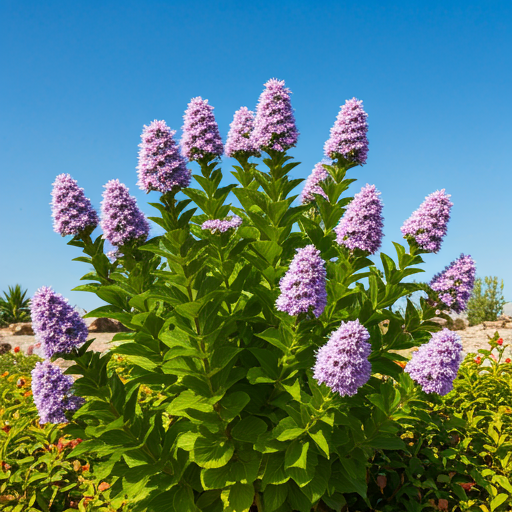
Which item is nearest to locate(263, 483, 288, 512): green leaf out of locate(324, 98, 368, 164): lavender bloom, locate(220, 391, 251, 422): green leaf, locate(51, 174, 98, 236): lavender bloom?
locate(220, 391, 251, 422): green leaf

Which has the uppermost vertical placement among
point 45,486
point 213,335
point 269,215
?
point 269,215

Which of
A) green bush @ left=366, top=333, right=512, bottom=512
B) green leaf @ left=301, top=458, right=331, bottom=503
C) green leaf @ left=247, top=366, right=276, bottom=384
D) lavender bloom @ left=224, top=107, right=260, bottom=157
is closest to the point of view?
green leaf @ left=247, top=366, right=276, bottom=384

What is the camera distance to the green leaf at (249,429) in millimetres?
4035

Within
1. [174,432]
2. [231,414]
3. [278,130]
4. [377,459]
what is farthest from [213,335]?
[377,459]

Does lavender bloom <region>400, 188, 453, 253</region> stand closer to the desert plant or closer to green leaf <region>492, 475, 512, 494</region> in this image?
green leaf <region>492, 475, 512, 494</region>

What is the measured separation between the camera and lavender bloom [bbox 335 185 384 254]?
4059 millimetres

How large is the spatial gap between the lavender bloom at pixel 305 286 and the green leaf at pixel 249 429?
137 cm

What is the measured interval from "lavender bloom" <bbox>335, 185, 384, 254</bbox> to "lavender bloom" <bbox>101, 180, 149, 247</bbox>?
192 cm

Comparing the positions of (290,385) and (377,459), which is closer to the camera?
(290,385)

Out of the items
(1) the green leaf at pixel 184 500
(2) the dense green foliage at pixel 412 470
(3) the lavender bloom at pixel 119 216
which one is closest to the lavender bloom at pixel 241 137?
(3) the lavender bloom at pixel 119 216

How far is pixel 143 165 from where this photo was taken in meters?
4.41

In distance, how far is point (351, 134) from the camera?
4.94m

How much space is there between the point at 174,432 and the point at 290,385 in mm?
1372

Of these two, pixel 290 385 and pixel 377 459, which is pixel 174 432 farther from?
pixel 377 459
